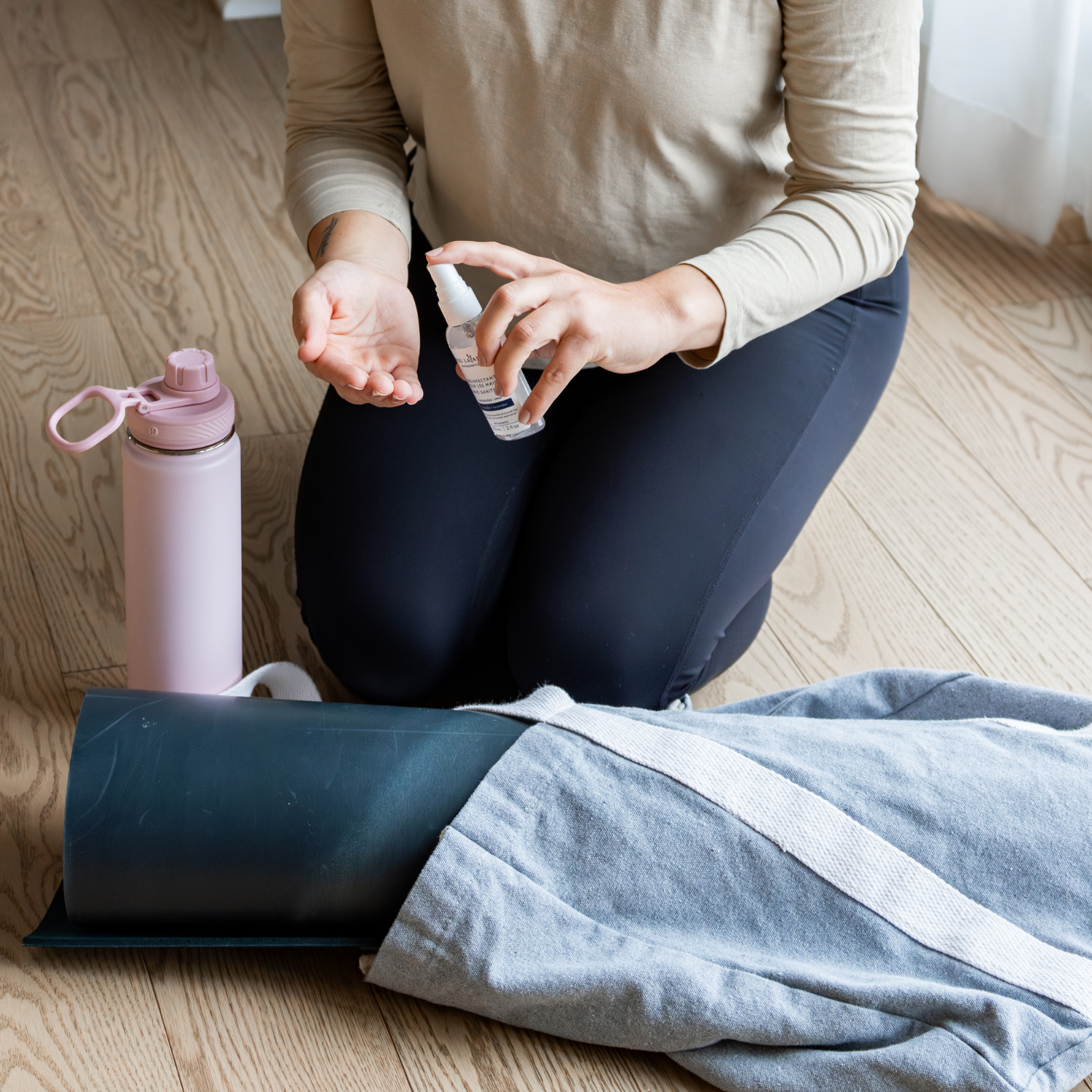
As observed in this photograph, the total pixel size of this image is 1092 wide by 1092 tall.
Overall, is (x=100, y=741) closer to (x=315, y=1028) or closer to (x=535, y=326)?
(x=315, y=1028)

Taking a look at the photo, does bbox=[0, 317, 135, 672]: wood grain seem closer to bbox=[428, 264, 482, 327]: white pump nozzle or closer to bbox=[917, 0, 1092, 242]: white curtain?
bbox=[428, 264, 482, 327]: white pump nozzle

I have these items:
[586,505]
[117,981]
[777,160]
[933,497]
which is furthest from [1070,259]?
[117,981]

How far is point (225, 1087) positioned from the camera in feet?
3.08

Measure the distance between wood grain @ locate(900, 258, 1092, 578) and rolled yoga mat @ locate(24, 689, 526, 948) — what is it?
82cm

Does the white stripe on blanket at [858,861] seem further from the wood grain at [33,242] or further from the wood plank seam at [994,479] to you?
the wood grain at [33,242]

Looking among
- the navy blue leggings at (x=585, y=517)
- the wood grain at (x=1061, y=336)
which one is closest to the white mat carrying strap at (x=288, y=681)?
the navy blue leggings at (x=585, y=517)

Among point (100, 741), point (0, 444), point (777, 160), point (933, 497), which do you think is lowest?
point (933, 497)

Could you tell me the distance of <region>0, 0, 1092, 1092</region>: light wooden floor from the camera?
97 centimetres

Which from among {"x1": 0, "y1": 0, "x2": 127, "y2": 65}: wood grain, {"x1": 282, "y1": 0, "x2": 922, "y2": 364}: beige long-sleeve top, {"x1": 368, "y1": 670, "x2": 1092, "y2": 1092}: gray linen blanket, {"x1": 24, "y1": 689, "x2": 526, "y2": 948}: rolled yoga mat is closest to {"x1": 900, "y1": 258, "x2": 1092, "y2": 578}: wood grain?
{"x1": 282, "y1": 0, "x2": 922, "y2": 364}: beige long-sleeve top

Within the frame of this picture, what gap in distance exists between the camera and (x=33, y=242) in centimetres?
188

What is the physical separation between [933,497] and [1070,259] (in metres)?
0.63

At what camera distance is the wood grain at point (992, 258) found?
190 cm

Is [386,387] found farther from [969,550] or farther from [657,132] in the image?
[969,550]

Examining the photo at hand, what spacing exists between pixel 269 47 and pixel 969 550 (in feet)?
5.24
